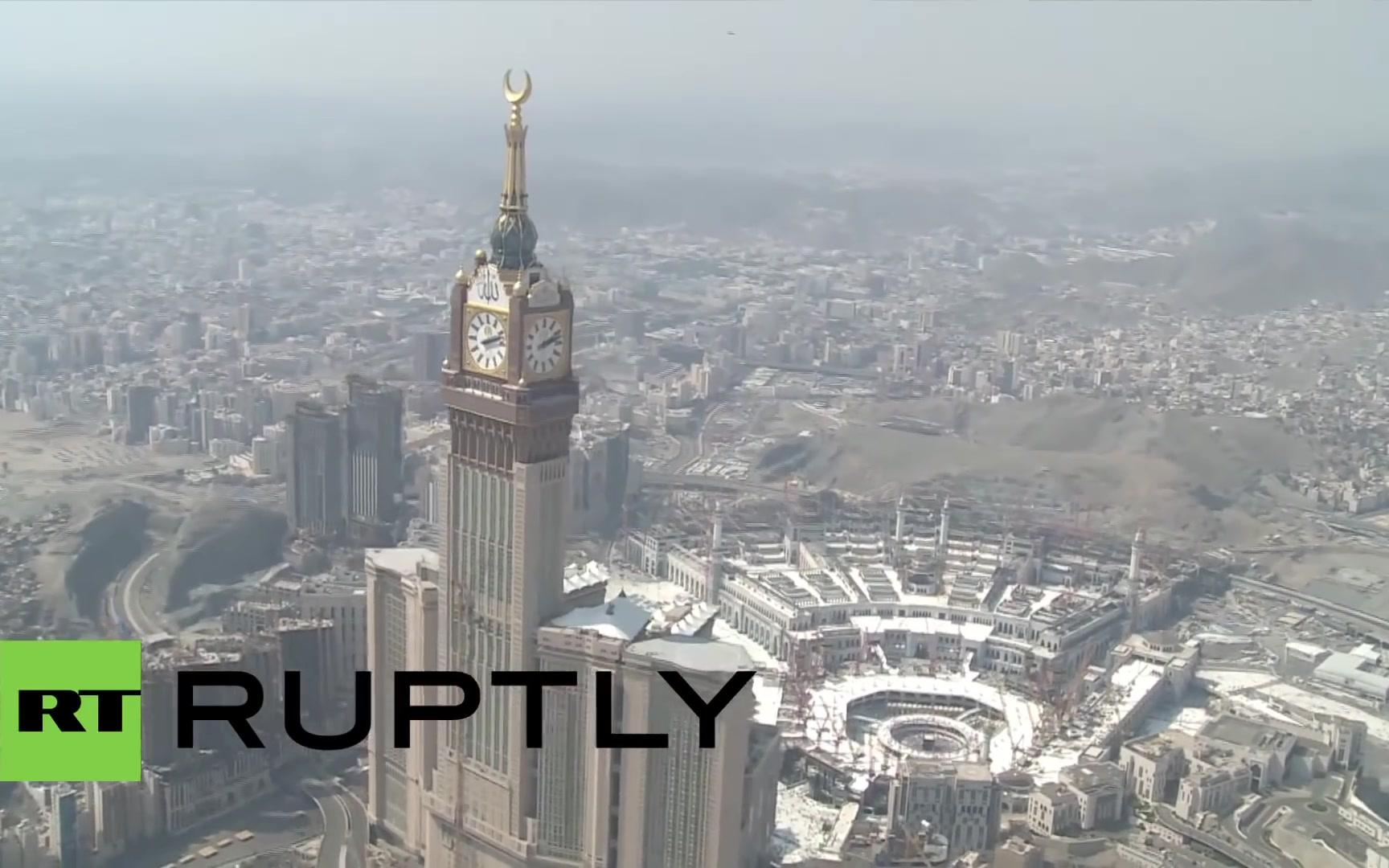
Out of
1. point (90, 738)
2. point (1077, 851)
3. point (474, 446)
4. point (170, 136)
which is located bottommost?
point (1077, 851)

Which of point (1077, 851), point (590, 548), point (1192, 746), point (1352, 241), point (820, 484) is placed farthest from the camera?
point (1352, 241)

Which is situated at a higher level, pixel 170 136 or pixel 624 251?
pixel 170 136

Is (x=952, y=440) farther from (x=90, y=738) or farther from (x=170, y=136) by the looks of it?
(x=170, y=136)

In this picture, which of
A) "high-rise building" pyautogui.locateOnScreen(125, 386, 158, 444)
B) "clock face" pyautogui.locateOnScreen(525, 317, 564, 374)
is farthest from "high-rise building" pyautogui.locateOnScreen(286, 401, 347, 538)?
"clock face" pyautogui.locateOnScreen(525, 317, 564, 374)

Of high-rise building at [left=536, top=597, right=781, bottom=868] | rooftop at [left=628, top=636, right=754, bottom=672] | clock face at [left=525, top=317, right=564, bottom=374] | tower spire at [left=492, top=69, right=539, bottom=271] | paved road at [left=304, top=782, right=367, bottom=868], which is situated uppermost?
tower spire at [left=492, top=69, right=539, bottom=271]

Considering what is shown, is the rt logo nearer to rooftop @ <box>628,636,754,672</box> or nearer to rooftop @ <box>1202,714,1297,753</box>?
rooftop @ <box>628,636,754,672</box>

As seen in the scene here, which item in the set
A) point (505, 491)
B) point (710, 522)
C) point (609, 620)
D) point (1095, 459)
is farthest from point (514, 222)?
point (1095, 459)


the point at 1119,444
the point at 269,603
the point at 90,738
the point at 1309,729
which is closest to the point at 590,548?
the point at 269,603
